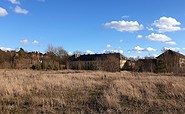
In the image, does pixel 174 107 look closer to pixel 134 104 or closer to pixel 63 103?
pixel 134 104

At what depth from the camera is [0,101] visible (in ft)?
36.6

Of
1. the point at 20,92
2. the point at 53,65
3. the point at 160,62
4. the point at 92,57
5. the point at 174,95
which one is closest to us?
the point at 174,95

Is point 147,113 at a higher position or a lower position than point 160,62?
lower

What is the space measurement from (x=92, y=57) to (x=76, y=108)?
299 feet

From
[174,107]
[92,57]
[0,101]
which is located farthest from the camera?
[92,57]

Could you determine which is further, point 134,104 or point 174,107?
point 134,104

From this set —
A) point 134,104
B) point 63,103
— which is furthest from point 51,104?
point 134,104

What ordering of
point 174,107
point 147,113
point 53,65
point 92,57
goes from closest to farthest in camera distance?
1. point 147,113
2. point 174,107
3. point 53,65
4. point 92,57

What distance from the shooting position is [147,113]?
29.4 ft

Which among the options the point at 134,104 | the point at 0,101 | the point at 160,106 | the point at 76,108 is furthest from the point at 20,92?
the point at 160,106

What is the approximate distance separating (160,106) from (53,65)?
51.5 meters

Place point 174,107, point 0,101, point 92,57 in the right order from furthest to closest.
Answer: point 92,57 < point 0,101 < point 174,107

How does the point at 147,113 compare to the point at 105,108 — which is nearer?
the point at 147,113

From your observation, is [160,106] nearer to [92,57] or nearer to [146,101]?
[146,101]
